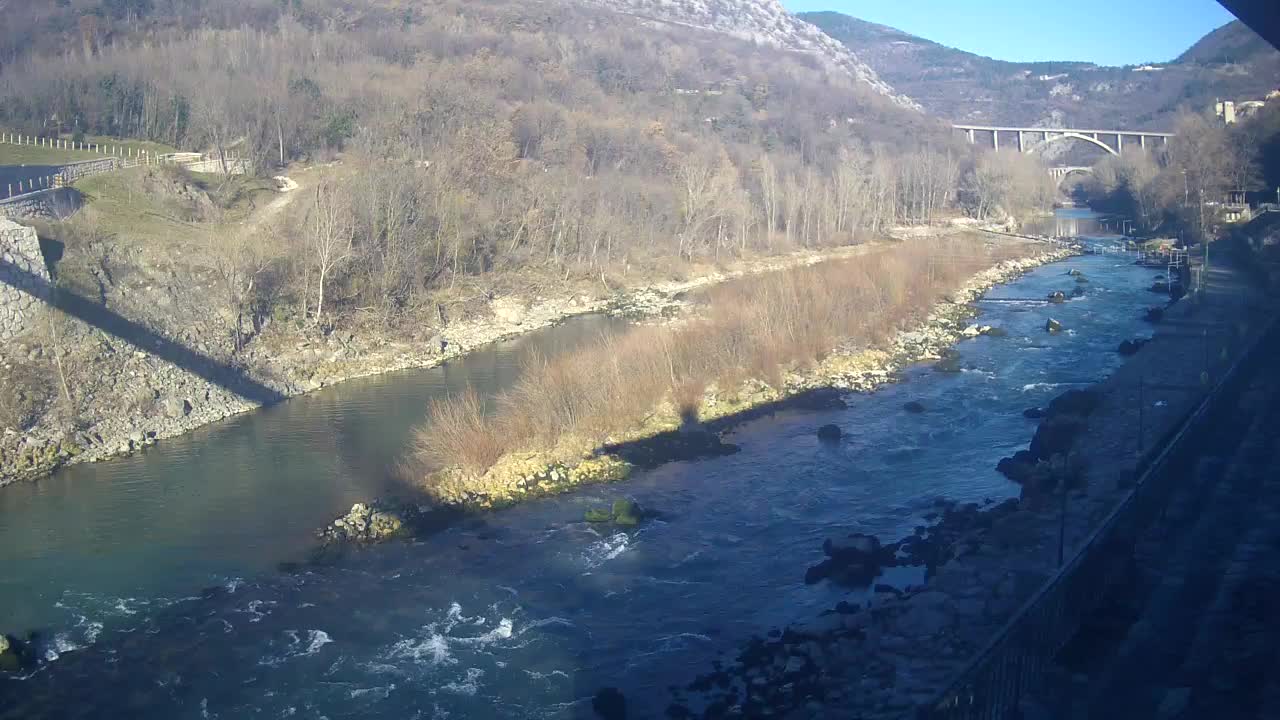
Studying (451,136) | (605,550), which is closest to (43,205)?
(451,136)

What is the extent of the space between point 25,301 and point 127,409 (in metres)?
2.74

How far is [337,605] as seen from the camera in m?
9.18

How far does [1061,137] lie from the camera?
69.4m

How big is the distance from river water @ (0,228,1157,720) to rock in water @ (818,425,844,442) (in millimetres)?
212

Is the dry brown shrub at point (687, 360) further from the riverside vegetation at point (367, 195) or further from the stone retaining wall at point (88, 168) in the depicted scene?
the stone retaining wall at point (88, 168)

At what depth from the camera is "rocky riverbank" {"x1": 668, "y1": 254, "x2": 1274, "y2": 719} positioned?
23.6 feet

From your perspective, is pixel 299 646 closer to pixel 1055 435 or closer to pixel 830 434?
pixel 830 434

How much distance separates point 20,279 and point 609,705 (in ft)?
44.4

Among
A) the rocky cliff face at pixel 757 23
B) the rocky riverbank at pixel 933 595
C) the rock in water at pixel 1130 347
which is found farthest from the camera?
the rocky cliff face at pixel 757 23

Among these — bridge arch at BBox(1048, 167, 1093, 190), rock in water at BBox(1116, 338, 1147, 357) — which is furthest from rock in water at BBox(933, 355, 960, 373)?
bridge arch at BBox(1048, 167, 1093, 190)

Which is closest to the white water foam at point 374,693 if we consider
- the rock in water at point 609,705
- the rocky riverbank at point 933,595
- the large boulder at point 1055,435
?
the rock in water at point 609,705

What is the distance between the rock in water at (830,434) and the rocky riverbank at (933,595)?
2.58 metres

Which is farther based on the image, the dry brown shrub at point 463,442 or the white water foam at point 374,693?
the dry brown shrub at point 463,442

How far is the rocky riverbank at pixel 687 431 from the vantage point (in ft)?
39.3
